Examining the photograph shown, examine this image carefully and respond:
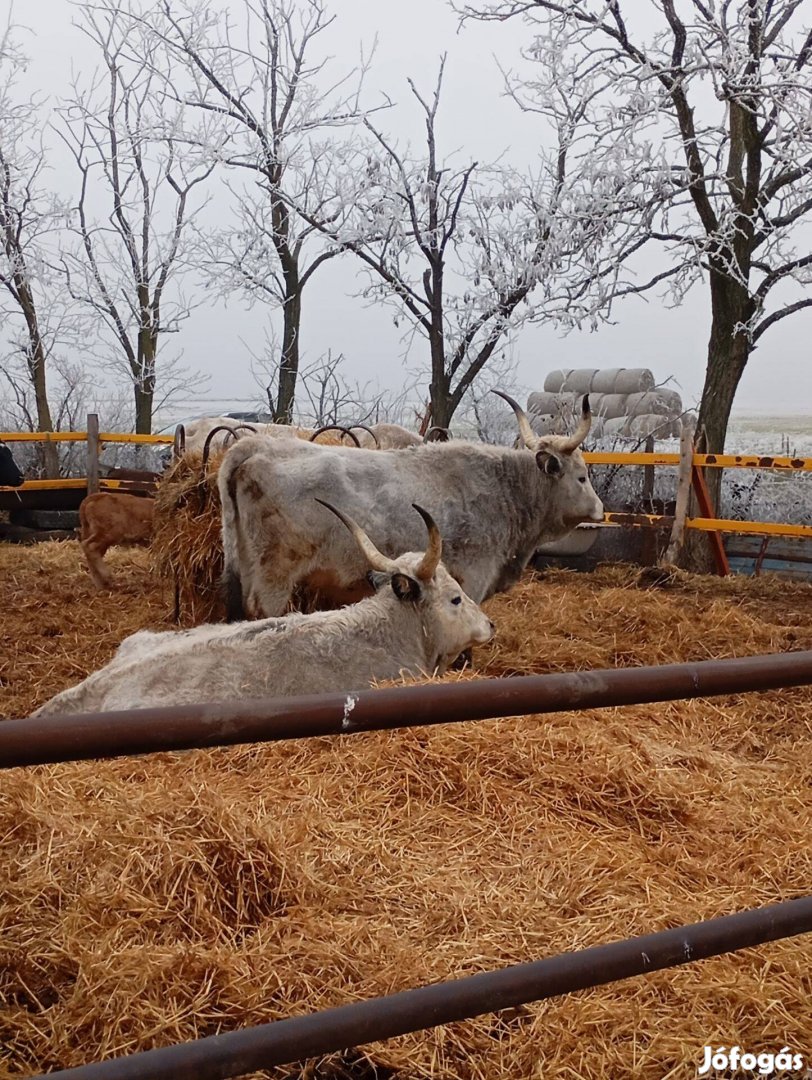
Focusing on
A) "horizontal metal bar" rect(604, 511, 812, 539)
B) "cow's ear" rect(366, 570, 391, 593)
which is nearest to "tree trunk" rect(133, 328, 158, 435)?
"horizontal metal bar" rect(604, 511, 812, 539)

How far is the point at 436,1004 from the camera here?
1601 millimetres

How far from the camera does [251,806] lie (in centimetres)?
338

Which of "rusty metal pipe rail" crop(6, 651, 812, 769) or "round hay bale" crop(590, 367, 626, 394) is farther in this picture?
"round hay bale" crop(590, 367, 626, 394)

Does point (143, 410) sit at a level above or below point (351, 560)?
above

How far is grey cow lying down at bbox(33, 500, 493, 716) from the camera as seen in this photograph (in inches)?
176

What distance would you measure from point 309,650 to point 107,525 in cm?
633

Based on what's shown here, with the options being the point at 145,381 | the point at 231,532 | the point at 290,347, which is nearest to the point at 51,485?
the point at 290,347

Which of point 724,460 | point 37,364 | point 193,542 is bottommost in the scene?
point 193,542

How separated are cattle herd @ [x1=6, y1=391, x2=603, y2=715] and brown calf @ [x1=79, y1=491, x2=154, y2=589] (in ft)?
6.47

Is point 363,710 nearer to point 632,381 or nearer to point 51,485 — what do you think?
point 51,485

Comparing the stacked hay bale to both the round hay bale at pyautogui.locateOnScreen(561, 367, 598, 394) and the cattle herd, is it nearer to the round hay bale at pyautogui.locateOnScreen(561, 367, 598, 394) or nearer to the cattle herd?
the round hay bale at pyautogui.locateOnScreen(561, 367, 598, 394)

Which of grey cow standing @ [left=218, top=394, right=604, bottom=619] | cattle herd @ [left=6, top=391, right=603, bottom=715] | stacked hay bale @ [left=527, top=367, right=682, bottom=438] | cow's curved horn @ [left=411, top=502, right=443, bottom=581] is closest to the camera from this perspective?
cattle herd @ [left=6, top=391, right=603, bottom=715]

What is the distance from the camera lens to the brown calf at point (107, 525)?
10.4 metres

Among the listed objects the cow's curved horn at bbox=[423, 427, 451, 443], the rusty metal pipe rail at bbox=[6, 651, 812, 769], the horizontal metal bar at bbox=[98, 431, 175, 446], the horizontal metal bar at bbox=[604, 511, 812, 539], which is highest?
the cow's curved horn at bbox=[423, 427, 451, 443]
